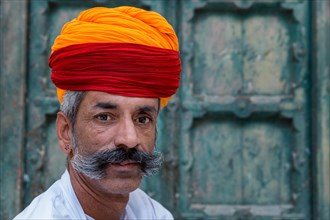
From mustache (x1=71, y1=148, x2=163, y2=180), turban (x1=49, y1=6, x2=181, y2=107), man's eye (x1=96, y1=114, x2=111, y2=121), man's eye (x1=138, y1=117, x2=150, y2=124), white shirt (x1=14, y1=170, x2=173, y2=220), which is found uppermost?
turban (x1=49, y1=6, x2=181, y2=107)

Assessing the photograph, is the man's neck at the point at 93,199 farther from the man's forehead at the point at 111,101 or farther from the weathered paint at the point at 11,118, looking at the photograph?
the weathered paint at the point at 11,118

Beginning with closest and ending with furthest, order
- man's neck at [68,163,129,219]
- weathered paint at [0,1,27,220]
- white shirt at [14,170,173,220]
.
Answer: white shirt at [14,170,173,220], man's neck at [68,163,129,219], weathered paint at [0,1,27,220]

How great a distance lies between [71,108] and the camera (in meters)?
2.41

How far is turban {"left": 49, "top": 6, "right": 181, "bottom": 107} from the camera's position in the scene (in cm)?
233

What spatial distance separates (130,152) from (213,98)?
1172 mm

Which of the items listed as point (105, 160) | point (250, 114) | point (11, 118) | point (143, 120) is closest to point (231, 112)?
point (250, 114)

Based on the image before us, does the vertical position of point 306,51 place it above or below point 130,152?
above

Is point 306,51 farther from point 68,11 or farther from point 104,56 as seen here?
point 104,56

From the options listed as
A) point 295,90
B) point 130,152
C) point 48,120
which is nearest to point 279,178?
point 295,90

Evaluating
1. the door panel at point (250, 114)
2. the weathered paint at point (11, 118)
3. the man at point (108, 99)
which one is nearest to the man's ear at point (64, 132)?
the man at point (108, 99)

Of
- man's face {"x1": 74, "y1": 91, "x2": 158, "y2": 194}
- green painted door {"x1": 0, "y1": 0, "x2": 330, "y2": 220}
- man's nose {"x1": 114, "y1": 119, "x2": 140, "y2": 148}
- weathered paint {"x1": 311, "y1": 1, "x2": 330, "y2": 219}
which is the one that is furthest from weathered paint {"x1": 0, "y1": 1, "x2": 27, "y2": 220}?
weathered paint {"x1": 311, "y1": 1, "x2": 330, "y2": 219}

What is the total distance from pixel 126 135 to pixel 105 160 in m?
0.10

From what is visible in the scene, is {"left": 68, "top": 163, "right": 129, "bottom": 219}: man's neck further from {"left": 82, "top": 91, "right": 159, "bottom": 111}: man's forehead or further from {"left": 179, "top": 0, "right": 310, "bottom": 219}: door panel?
{"left": 179, "top": 0, "right": 310, "bottom": 219}: door panel

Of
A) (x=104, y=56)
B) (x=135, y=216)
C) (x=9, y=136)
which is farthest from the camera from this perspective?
(x=9, y=136)
